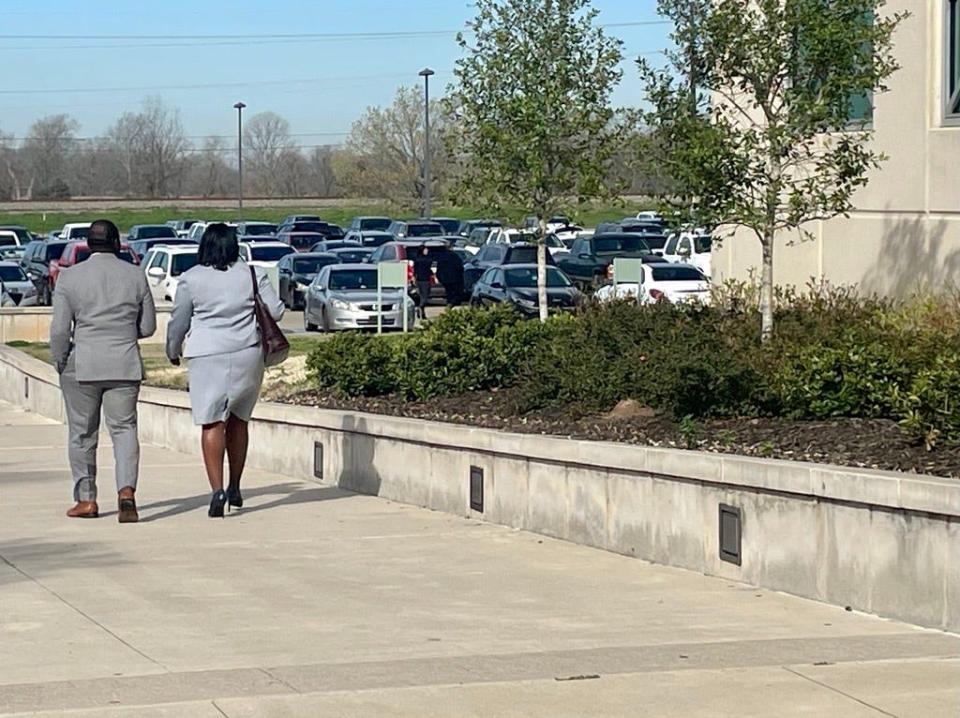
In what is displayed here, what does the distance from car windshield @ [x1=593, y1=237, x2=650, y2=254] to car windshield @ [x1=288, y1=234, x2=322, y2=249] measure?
14.9 metres

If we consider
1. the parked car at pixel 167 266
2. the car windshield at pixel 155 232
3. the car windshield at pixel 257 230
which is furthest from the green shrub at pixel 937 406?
the car windshield at pixel 257 230

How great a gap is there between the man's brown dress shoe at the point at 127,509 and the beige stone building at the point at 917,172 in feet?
23.5

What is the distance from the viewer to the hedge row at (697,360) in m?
10.2

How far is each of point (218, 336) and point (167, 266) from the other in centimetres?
3130

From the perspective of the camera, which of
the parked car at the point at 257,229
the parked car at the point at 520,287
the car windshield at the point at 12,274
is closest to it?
the parked car at the point at 520,287

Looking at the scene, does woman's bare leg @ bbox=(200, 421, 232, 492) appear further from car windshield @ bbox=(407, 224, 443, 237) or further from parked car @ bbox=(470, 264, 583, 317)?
car windshield @ bbox=(407, 224, 443, 237)

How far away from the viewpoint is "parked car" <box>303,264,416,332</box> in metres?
32.5

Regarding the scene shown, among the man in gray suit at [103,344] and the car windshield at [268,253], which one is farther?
the car windshield at [268,253]

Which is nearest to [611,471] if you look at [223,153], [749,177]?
[749,177]

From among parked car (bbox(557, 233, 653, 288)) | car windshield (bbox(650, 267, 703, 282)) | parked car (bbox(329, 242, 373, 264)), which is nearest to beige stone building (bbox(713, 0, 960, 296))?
car windshield (bbox(650, 267, 703, 282))

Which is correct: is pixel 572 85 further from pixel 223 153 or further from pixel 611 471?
pixel 223 153

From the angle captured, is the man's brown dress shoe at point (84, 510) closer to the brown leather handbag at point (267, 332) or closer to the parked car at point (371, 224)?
the brown leather handbag at point (267, 332)

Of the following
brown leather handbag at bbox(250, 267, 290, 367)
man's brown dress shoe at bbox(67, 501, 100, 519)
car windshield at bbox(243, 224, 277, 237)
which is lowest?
man's brown dress shoe at bbox(67, 501, 100, 519)

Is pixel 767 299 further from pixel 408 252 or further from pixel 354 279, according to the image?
pixel 408 252
